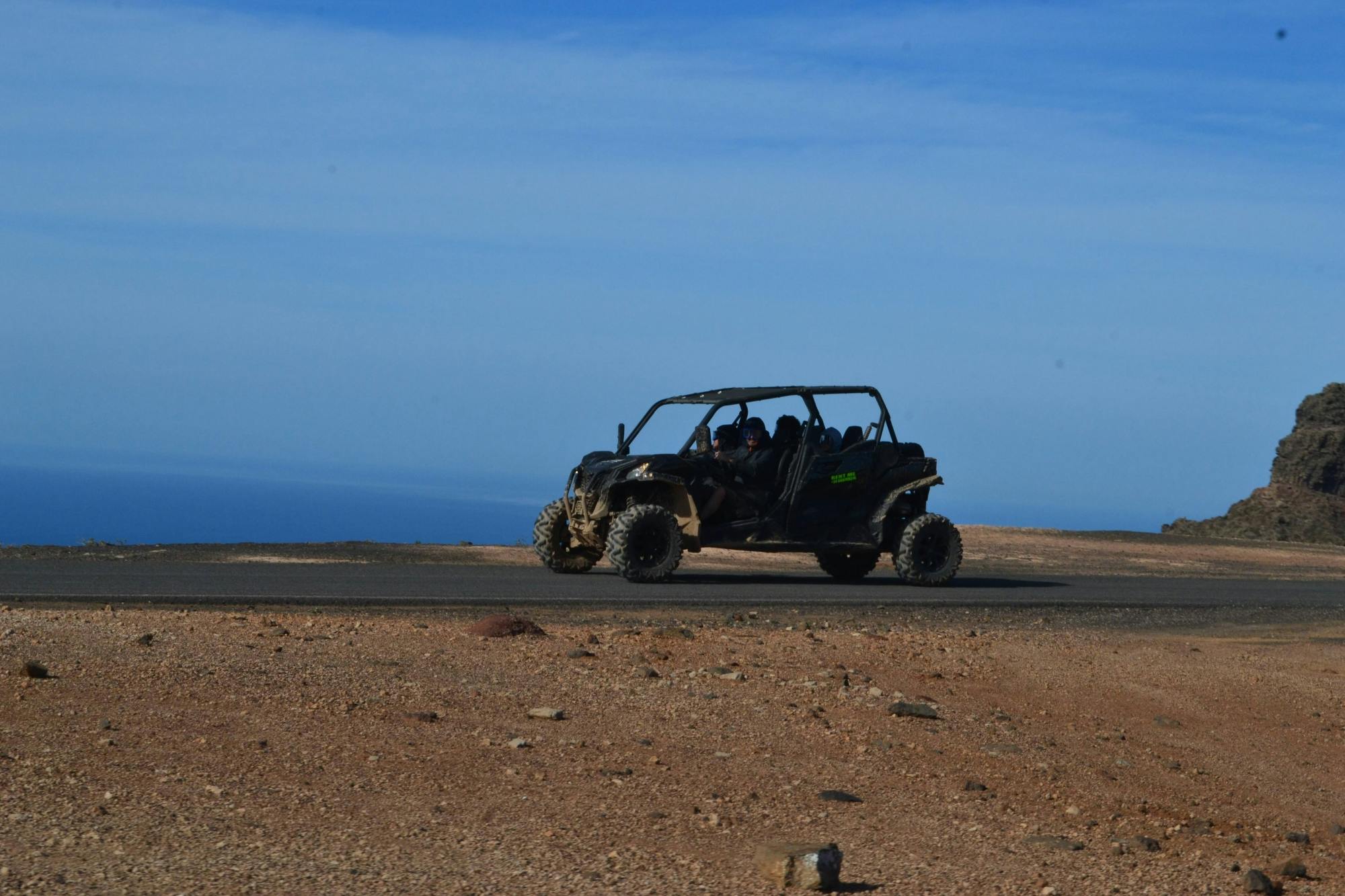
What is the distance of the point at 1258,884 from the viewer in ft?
22.3

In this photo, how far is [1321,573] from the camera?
27.3 metres

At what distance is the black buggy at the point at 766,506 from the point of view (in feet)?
59.4

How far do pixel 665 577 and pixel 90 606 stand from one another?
273 inches

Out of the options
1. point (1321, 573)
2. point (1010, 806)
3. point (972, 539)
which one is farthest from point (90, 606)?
point (1321, 573)

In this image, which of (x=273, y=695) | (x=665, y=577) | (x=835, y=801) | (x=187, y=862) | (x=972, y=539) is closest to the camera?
(x=187, y=862)

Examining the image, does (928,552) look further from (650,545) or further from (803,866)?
(803,866)

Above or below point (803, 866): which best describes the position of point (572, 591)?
above

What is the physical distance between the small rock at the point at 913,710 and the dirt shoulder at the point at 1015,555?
11879 millimetres

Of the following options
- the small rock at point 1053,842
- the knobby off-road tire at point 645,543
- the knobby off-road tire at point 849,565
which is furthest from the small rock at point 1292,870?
the knobby off-road tire at point 849,565

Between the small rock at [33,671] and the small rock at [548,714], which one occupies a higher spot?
the small rock at [33,671]

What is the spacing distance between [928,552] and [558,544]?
4710mm

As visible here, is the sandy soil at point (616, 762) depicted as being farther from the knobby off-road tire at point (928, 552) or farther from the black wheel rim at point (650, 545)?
the knobby off-road tire at point (928, 552)


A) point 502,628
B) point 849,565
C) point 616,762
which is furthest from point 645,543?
point 616,762

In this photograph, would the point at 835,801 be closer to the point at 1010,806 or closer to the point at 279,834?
the point at 1010,806
